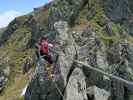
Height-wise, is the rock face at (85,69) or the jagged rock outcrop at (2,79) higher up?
the rock face at (85,69)

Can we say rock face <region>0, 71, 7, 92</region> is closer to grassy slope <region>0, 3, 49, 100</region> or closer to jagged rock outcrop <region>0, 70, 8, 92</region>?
jagged rock outcrop <region>0, 70, 8, 92</region>

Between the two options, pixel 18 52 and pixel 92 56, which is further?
pixel 18 52

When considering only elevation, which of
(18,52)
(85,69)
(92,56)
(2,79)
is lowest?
(2,79)

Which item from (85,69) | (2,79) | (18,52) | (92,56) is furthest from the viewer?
(18,52)

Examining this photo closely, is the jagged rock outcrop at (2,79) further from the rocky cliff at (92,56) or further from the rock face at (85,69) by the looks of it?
the rock face at (85,69)

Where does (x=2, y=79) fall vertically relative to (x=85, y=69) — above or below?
below

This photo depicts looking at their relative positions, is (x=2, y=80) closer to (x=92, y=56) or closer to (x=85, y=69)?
(x=92, y=56)

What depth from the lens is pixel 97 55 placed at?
68.8 m

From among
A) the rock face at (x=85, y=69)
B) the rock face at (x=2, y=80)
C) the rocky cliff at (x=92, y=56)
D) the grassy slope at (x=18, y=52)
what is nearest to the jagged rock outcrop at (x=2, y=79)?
the rock face at (x=2, y=80)

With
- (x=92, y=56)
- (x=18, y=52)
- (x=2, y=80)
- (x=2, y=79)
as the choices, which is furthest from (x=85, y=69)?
(x=18, y=52)

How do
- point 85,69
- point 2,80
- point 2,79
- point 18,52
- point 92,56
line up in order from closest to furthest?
point 85,69
point 92,56
point 2,80
point 2,79
point 18,52

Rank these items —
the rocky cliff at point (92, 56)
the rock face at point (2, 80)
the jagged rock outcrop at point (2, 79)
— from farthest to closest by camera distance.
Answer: the jagged rock outcrop at point (2, 79)
the rock face at point (2, 80)
the rocky cliff at point (92, 56)

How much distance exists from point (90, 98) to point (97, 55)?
8.18 m

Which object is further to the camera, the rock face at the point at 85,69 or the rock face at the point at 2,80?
the rock face at the point at 2,80
